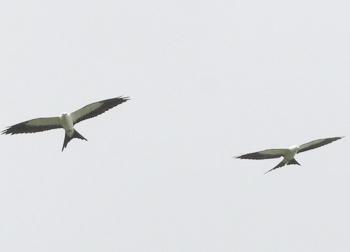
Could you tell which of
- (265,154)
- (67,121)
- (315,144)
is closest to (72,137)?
(67,121)

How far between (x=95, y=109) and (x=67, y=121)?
914 mm

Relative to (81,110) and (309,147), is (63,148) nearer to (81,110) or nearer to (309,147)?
(81,110)

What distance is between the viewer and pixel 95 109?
75.5 ft

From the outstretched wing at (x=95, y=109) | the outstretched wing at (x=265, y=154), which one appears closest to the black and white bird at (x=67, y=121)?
the outstretched wing at (x=95, y=109)

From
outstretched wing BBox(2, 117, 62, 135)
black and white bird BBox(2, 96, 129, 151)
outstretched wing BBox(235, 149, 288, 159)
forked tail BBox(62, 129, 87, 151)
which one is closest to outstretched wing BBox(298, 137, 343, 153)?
outstretched wing BBox(235, 149, 288, 159)

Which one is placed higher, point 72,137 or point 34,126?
point 34,126

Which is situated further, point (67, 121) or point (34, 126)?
point (34, 126)

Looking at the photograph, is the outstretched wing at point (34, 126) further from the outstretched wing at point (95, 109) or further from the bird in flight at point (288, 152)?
the bird in flight at point (288, 152)

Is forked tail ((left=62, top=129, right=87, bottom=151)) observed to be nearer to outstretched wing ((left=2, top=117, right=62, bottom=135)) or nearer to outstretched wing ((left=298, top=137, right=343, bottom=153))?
outstretched wing ((left=2, top=117, right=62, bottom=135))

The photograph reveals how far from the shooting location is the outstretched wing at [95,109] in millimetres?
22734

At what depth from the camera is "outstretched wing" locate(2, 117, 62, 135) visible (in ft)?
75.2

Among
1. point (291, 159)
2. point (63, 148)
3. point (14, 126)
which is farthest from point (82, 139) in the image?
point (291, 159)

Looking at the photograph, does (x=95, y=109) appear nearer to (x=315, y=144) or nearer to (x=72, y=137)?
(x=72, y=137)

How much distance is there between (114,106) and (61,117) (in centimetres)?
159
